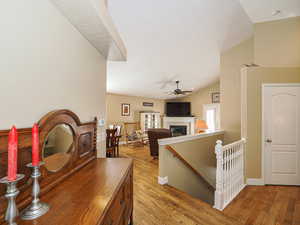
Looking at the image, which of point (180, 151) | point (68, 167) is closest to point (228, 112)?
point (180, 151)

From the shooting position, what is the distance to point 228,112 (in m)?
4.31

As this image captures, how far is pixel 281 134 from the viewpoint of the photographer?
277cm

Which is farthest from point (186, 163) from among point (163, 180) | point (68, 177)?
point (68, 177)

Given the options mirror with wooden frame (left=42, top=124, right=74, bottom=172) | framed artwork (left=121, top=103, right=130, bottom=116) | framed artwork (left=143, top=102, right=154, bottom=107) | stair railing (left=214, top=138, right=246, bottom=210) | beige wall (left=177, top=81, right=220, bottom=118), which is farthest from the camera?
framed artwork (left=143, top=102, right=154, bottom=107)

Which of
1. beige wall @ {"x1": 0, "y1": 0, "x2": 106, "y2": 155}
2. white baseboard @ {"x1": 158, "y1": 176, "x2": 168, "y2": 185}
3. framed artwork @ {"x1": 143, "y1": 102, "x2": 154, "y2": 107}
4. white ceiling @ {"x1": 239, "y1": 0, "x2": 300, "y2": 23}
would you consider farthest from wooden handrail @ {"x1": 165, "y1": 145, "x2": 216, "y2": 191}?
A: framed artwork @ {"x1": 143, "y1": 102, "x2": 154, "y2": 107}

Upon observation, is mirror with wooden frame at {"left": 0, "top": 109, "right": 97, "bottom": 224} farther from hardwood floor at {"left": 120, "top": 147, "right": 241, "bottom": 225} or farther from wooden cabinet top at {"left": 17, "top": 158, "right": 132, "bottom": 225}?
hardwood floor at {"left": 120, "top": 147, "right": 241, "bottom": 225}

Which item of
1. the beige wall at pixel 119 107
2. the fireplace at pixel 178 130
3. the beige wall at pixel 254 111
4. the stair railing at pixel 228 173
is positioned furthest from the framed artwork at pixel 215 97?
the stair railing at pixel 228 173

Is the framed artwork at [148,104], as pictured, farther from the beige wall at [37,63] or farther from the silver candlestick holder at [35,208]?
the silver candlestick holder at [35,208]

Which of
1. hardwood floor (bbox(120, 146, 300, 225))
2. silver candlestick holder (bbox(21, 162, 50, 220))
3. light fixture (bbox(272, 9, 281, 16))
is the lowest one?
hardwood floor (bbox(120, 146, 300, 225))

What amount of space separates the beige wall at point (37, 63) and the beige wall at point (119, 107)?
506 cm

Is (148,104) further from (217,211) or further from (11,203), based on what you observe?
(11,203)

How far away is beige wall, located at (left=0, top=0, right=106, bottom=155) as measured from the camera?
2.50 ft

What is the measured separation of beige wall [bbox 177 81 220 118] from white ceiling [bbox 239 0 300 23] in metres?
4.42

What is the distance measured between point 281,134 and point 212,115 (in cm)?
483
